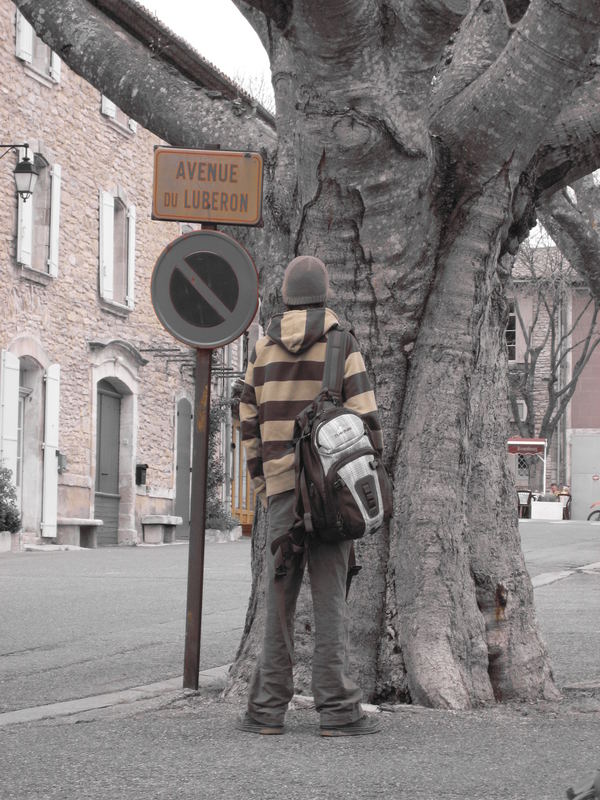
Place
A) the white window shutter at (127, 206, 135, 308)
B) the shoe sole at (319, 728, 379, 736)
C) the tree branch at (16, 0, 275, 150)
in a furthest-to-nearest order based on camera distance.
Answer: the white window shutter at (127, 206, 135, 308) < the tree branch at (16, 0, 275, 150) < the shoe sole at (319, 728, 379, 736)

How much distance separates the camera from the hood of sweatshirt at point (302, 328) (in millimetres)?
5043

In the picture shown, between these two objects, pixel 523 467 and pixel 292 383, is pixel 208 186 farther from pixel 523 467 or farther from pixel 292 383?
pixel 523 467

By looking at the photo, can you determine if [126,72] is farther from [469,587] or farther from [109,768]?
[109,768]

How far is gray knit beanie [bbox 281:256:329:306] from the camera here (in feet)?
17.0

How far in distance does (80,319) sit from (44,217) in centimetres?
189

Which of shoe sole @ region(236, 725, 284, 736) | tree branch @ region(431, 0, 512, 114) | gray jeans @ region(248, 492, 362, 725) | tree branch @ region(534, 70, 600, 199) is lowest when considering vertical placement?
shoe sole @ region(236, 725, 284, 736)

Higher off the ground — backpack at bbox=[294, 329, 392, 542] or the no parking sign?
the no parking sign

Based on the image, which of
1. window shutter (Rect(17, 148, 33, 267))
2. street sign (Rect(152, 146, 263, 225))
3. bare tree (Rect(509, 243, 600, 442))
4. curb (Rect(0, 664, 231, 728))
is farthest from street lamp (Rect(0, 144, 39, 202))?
bare tree (Rect(509, 243, 600, 442))

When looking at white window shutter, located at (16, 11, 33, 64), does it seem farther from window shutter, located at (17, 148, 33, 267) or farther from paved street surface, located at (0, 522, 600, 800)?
paved street surface, located at (0, 522, 600, 800)

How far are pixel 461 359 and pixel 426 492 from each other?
62 cm

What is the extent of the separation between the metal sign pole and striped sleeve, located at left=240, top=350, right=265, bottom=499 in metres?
0.89

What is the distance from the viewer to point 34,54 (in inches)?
861

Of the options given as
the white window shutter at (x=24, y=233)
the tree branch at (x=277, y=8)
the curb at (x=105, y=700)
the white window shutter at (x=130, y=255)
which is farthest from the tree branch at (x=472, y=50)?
the white window shutter at (x=130, y=255)

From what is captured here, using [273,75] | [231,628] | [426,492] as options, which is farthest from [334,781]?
[231,628]
